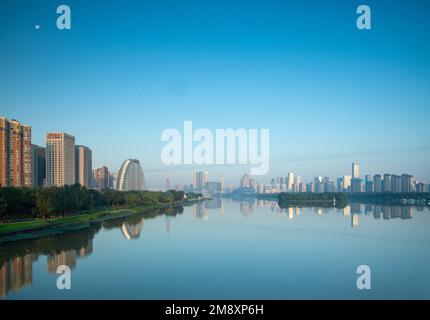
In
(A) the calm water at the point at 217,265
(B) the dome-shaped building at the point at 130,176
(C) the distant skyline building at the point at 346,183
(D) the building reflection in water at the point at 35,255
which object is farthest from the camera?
(C) the distant skyline building at the point at 346,183

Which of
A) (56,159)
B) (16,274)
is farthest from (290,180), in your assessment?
(16,274)

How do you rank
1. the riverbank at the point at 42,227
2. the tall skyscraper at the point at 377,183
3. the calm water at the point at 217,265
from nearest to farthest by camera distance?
1. the calm water at the point at 217,265
2. the riverbank at the point at 42,227
3. the tall skyscraper at the point at 377,183

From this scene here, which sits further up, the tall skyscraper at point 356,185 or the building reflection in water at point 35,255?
the building reflection in water at point 35,255

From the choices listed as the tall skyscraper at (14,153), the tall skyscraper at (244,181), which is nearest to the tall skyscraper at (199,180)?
the tall skyscraper at (244,181)

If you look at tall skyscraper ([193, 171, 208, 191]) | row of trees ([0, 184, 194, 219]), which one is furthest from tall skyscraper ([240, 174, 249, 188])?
row of trees ([0, 184, 194, 219])

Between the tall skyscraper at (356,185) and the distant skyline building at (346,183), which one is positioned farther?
the distant skyline building at (346,183)

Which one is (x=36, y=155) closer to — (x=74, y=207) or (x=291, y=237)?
(x=74, y=207)

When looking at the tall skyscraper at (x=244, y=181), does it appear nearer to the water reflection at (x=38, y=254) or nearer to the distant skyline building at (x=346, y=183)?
the distant skyline building at (x=346, y=183)
